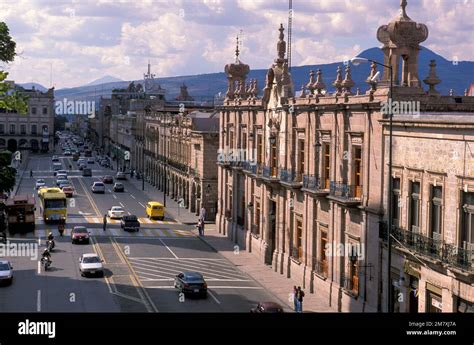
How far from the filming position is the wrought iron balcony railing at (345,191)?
115ft

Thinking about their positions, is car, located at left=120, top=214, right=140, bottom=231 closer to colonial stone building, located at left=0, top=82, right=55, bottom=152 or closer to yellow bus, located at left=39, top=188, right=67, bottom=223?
yellow bus, located at left=39, top=188, right=67, bottom=223

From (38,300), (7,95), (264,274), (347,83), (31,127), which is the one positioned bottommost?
(264,274)

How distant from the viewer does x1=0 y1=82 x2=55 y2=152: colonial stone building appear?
166000 mm

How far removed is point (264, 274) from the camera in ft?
149

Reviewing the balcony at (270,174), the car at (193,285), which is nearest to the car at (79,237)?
the balcony at (270,174)

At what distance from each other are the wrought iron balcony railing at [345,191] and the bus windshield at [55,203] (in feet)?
107

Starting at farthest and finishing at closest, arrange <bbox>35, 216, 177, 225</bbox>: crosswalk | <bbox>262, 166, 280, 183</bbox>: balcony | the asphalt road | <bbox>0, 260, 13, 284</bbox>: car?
<bbox>35, 216, 177, 225</bbox>: crosswalk, <bbox>262, 166, 280, 183</bbox>: balcony, <bbox>0, 260, 13, 284</bbox>: car, the asphalt road

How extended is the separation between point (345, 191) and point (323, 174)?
3.67 meters

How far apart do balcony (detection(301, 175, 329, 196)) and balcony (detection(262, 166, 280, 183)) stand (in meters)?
5.64

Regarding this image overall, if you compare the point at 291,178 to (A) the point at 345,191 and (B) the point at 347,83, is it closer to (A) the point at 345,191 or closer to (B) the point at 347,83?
(A) the point at 345,191

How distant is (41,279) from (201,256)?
12514 mm

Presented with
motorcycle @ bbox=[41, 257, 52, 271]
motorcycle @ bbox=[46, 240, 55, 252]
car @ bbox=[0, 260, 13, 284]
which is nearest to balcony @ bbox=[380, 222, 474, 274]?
car @ bbox=[0, 260, 13, 284]

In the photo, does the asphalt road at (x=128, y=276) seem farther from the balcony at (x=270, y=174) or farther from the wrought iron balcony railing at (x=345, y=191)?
the wrought iron balcony railing at (x=345, y=191)

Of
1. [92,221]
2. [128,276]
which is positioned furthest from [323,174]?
[92,221]
